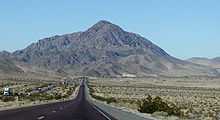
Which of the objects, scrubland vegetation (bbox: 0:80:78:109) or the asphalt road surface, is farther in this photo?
scrubland vegetation (bbox: 0:80:78:109)

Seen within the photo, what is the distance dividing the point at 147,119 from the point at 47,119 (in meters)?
7.51

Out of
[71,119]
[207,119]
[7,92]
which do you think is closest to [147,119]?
[207,119]

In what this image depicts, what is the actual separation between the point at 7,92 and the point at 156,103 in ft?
174

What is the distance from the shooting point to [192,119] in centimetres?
3594

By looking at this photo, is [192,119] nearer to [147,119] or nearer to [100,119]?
[147,119]

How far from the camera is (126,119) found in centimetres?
3522

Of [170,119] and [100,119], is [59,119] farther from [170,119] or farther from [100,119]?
[170,119]

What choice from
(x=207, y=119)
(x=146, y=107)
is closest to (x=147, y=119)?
(x=207, y=119)

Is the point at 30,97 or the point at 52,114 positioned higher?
the point at 30,97

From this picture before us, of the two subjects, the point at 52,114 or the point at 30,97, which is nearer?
the point at 52,114

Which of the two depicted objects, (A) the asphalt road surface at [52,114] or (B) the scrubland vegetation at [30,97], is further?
(B) the scrubland vegetation at [30,97]

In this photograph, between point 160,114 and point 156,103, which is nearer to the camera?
point 160,114

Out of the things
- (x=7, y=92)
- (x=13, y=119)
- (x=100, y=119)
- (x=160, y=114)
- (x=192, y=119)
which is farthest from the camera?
(x=7, y=92)

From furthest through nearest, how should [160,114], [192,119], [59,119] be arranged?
[160,114] < [192,119] < [59,119]
